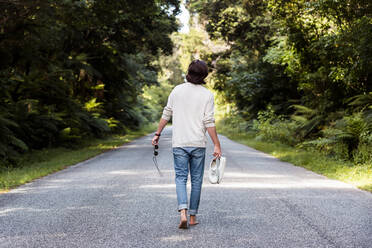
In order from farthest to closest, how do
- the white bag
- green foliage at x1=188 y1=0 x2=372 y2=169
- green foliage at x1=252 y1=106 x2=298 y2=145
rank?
green foliage at x1=252 y1=106 x2=298 y2=145, green foliage at x1=188 y1=0 x2=372 y2=169, the white bag

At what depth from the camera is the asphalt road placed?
4.57 m

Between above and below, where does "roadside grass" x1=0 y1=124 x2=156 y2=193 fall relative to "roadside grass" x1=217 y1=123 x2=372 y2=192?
above

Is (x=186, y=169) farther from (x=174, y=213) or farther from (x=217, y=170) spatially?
(x=174, y=213)

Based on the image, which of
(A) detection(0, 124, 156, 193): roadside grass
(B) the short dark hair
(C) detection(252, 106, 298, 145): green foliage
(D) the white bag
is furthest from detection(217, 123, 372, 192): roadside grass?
(A) detection(0, 124, 156, 193): roadside grass

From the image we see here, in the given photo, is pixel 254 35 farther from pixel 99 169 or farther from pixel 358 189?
pixel 358 189

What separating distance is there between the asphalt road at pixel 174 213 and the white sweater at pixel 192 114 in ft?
3.62

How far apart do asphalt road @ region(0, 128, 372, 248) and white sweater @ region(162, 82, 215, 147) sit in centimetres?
110

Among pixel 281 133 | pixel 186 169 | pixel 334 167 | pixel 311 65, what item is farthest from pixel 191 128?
pixel 281 133

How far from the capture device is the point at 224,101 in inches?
1905

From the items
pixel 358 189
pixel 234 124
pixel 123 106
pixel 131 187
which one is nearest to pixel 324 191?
pixel 358 189

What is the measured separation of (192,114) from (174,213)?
61.7 inches

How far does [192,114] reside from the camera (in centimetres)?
515

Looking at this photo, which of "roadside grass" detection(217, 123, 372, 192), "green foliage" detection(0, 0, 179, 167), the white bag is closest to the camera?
the white bag

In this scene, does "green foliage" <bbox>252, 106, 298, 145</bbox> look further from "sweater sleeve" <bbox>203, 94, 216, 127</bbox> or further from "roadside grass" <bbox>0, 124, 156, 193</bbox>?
"sweater sleeve" <bbox>203, 94, 216, 127</bbox>
